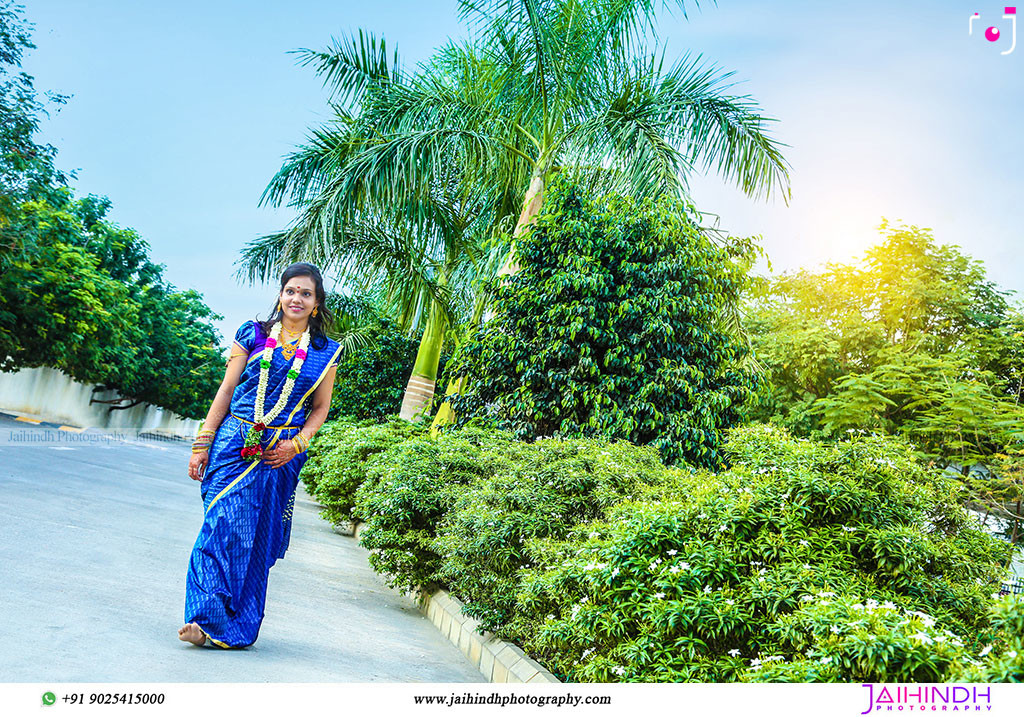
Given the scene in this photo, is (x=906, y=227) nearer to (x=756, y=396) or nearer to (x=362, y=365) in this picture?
(x=362, y=365)

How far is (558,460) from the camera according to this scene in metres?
6.08

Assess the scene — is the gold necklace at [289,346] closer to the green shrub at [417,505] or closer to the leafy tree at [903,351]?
the green shrub at [417,505]

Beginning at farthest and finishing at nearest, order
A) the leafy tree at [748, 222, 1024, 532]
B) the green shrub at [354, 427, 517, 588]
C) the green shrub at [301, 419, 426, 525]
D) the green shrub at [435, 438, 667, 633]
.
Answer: the leafy tree at [748, 222, 1024, 532] < the green shrub at [301, 419, 426, 525] < the green shrub at [354, 427, 517, 588] < the green shrub at [435, 438, 667, 633]

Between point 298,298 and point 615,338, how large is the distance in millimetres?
4730

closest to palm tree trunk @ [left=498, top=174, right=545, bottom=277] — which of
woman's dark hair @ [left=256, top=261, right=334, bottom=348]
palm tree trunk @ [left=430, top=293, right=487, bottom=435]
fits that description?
palm tree trunk @ [left=430, top=293, right=487, bottom=435]

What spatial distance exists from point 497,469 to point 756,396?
11.4 feet

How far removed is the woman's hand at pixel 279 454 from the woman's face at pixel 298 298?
69cm

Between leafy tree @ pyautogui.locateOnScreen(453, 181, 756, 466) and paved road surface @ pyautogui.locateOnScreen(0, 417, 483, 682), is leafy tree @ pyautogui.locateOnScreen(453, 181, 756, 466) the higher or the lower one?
the higher one

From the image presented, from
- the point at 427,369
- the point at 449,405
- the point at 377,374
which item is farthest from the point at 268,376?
the point at 377,374

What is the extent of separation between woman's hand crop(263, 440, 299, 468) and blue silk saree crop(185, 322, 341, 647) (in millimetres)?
28

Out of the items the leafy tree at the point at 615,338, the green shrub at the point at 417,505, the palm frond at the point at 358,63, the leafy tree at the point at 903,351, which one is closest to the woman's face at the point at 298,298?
the green shrub at the point at 417,505
